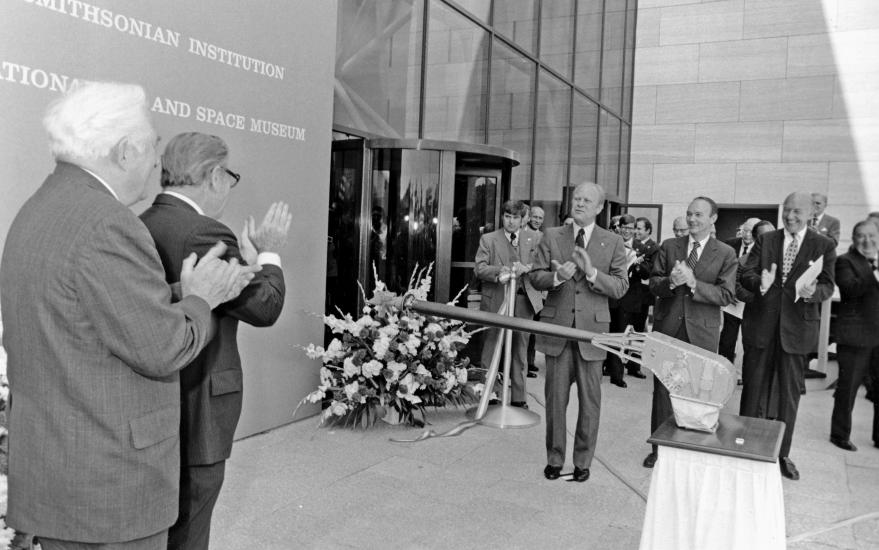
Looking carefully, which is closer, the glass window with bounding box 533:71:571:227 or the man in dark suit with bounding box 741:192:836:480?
the man in dark suit with bounding box 741:192:836:480

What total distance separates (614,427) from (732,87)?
872 cm

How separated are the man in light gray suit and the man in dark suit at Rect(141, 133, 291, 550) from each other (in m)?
0.44

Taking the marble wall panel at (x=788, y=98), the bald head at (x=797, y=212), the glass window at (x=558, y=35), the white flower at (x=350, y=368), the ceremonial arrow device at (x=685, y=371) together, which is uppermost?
the glass window at (x=558, y=35)

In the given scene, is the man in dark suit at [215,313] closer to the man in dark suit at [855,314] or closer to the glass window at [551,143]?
the man in dark suit at [855,314]

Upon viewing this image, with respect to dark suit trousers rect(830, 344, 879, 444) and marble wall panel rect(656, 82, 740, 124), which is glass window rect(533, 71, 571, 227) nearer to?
marble wall panel rect(656, 82, 740, 124)

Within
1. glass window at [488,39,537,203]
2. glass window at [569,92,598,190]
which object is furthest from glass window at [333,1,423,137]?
glass window at [569,92,598,190]

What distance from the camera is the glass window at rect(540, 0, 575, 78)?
32.8ft

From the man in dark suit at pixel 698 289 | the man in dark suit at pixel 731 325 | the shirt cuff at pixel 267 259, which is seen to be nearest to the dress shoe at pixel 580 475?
the man in dark suit at pixel 698 289

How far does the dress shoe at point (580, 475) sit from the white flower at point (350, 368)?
5.42ft

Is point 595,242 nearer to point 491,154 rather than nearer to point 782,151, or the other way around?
point 491,154

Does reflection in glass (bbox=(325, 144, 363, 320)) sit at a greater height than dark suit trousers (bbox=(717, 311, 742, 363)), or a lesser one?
greater

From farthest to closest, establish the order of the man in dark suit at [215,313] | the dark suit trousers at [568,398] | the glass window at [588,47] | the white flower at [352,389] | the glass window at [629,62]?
the glass window at [629,62], the glass window at [588,47], the white flower at [352,389], the dark suit trousers at [568,398], the man in dark suit at [215,313]

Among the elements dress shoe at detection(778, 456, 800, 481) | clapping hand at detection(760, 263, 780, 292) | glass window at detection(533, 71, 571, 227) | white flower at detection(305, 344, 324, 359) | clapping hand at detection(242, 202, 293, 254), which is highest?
glass window at detection(533, 71, 571, 227)

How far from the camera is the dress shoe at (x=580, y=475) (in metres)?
4.22
